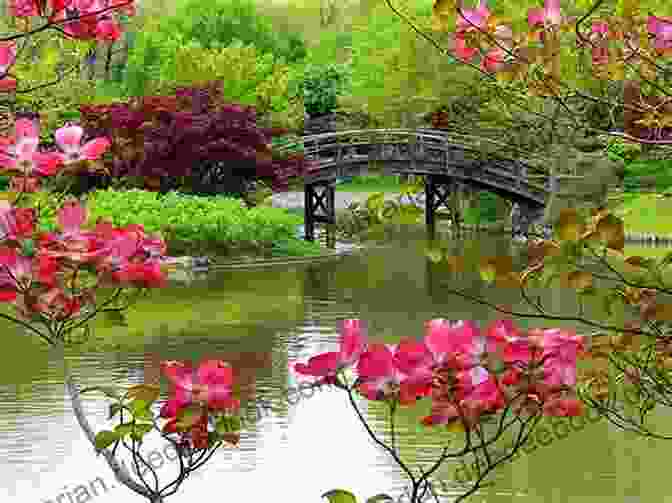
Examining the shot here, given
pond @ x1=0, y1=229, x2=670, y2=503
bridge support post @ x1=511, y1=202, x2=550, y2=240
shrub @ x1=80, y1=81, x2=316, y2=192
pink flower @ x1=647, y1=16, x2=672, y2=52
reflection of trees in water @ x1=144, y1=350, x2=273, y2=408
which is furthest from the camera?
bridge support post @ x1=511, y1=202, x2=550, y2=240

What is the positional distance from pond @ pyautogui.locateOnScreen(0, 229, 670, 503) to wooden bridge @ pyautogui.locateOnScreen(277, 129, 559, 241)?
7.65 metres

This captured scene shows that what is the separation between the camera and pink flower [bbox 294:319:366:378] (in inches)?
88.4

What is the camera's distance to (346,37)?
5528cm

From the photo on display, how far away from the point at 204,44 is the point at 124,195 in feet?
69.0

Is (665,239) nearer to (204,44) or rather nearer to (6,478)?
(6,478)

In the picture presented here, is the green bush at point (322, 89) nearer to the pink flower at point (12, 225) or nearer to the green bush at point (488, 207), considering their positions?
the green bush at point (488, 207)

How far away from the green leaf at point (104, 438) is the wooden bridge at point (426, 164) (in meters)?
19.9

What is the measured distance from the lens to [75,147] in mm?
2525

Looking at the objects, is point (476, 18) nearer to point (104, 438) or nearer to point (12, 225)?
point (12, 225)

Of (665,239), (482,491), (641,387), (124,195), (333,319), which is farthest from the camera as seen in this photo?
(665,239)

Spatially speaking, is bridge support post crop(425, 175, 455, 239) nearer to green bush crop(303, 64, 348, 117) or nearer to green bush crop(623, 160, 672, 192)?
green bush crop(623, 160, 672, 192)

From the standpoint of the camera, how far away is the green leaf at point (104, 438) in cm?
236

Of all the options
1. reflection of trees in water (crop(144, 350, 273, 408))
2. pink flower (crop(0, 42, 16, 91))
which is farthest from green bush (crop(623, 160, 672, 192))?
pink flower (crop(0, 42, 16, 91))

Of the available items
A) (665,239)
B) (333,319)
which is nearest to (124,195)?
(333,319)
